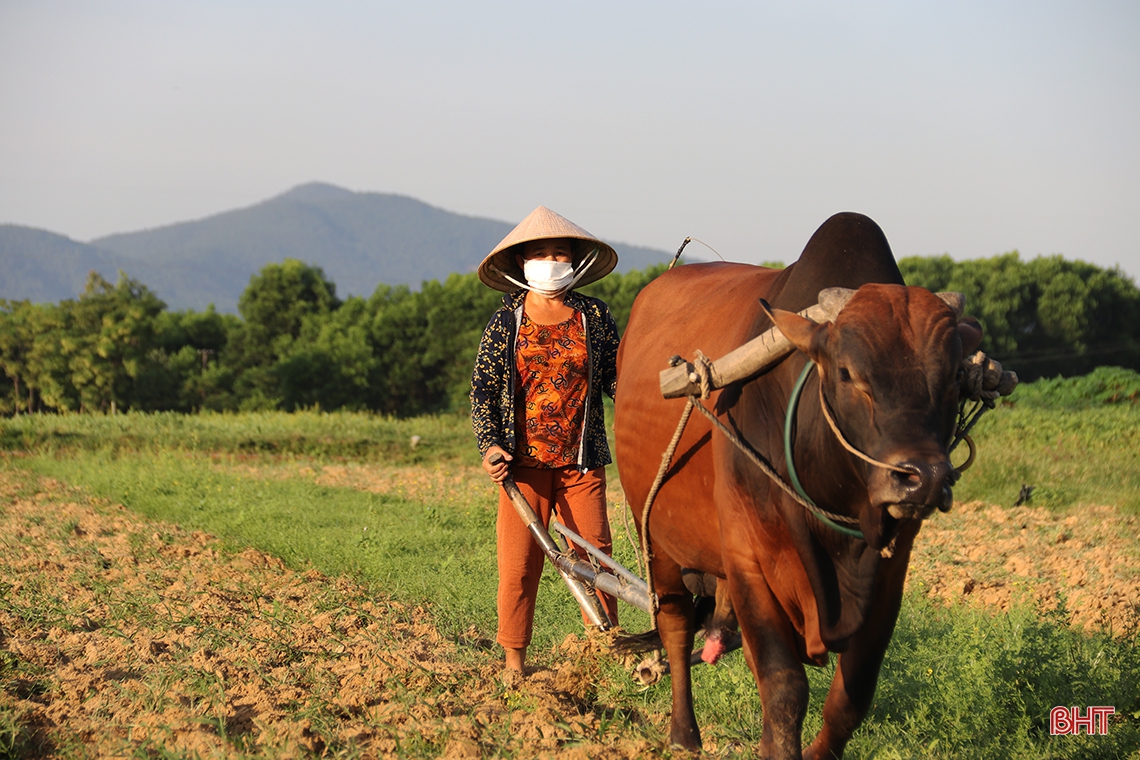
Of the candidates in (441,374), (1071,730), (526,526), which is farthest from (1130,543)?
(441,374)

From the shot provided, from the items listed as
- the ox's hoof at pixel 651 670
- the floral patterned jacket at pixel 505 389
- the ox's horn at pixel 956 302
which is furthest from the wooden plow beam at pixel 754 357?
the ox's hoof at pixel 651 670

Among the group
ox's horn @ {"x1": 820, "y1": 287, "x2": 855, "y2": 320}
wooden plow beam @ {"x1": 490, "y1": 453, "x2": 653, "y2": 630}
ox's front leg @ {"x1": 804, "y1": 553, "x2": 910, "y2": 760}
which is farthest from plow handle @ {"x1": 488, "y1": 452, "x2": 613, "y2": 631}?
ox's horn @ {"x1": 820, "y1": 287, "x2": 855, "y2": 320}

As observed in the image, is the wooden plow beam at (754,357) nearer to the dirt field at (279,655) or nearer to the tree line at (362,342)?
the dirt field at (279,655)

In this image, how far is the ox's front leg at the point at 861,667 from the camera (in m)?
3.18

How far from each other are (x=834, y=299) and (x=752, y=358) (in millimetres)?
343

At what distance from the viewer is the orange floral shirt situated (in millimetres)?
4723

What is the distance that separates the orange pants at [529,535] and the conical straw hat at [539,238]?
0.92 meters

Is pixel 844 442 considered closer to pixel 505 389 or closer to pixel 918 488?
pixel 918 488

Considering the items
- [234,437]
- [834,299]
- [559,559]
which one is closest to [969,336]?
[834,299]

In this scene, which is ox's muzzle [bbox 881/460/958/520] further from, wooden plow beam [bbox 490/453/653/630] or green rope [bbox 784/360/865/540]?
wooden plow beam [bbox 490/453/653/630]

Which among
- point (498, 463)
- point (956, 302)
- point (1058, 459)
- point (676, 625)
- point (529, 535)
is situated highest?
point (956, 302)

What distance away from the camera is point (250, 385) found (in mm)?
43094

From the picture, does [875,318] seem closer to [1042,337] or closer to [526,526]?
[526,526]

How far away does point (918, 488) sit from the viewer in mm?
2441
